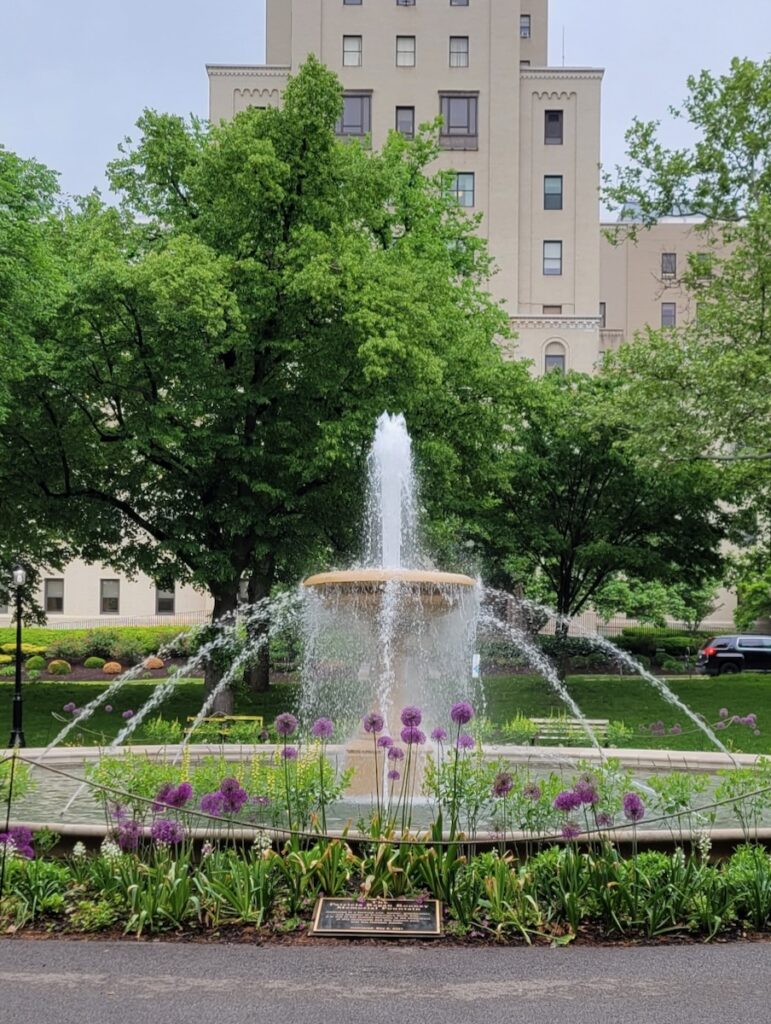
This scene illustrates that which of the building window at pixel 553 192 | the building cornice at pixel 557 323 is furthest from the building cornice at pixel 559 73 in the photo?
the building cornice at pixel 557 323

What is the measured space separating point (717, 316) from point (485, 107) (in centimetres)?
3437

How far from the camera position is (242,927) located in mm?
6773

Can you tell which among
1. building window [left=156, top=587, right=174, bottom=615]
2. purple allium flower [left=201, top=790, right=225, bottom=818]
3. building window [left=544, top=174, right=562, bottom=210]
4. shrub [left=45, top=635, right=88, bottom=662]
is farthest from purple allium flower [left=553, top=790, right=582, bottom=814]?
building window [left=544, top=174, right=562, bottom=210]

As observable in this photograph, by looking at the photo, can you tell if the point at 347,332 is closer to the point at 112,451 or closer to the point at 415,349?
the point at 415,349

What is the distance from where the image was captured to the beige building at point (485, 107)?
175 ft

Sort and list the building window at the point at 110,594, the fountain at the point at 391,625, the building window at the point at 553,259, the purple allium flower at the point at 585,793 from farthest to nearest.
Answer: the building window at the point at 553,259, the building window at the point at 110,594, the fountain at the point at 391,625, the purple allium flower at the point at 585,793

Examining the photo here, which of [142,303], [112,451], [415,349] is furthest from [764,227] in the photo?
[112,451]

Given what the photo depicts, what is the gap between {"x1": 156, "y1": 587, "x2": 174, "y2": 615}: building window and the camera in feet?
173

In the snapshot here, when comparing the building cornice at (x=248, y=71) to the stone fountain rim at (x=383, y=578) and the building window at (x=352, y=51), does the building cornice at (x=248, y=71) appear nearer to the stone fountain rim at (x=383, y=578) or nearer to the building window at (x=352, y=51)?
the building window at (x=352, y=51)

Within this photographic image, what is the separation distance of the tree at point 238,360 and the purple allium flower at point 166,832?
1352cm

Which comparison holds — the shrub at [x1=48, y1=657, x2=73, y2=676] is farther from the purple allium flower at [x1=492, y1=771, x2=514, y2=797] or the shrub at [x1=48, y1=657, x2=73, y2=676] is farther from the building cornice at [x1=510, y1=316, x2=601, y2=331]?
the purple allium flower at [x1=492, y1=771, x2=514, y2=797]

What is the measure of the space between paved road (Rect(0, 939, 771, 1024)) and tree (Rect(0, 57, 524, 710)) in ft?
47.8

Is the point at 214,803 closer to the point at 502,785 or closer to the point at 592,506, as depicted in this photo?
the point at 502,785

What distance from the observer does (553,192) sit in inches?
2153
